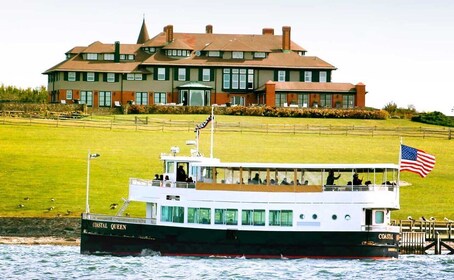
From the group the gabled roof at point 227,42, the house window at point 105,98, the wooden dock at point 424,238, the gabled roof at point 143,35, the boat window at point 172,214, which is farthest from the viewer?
the gabled roof at point 143,35

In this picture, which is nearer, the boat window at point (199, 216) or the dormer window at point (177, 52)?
the boat window at point (199, 216)

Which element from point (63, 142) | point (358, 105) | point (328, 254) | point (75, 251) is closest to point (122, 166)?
point (63, 142)

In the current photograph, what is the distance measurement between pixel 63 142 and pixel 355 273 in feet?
148

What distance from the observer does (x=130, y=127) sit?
358 ft

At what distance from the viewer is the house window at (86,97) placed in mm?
137250

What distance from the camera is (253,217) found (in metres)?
60.8

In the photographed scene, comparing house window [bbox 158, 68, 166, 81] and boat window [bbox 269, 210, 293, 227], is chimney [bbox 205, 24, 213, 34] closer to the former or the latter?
house window [bbox 158, 68, 166, 81]

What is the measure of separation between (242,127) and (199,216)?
5108cm

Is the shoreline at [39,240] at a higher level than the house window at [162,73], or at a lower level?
lower

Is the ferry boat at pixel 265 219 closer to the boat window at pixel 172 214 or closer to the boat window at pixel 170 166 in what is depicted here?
the boat window at pixel 172 214

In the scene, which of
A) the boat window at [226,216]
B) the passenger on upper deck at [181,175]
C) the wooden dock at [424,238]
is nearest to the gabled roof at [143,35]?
the wooden dock at [424,238]

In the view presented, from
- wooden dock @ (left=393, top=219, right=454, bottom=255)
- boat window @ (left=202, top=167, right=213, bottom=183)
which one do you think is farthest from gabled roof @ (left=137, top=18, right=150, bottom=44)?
boat window @ (left=202, top=167, right=213, bottom=183)

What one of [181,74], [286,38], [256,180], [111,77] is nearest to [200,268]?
[256,180]

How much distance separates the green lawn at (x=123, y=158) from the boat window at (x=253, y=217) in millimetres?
13465
